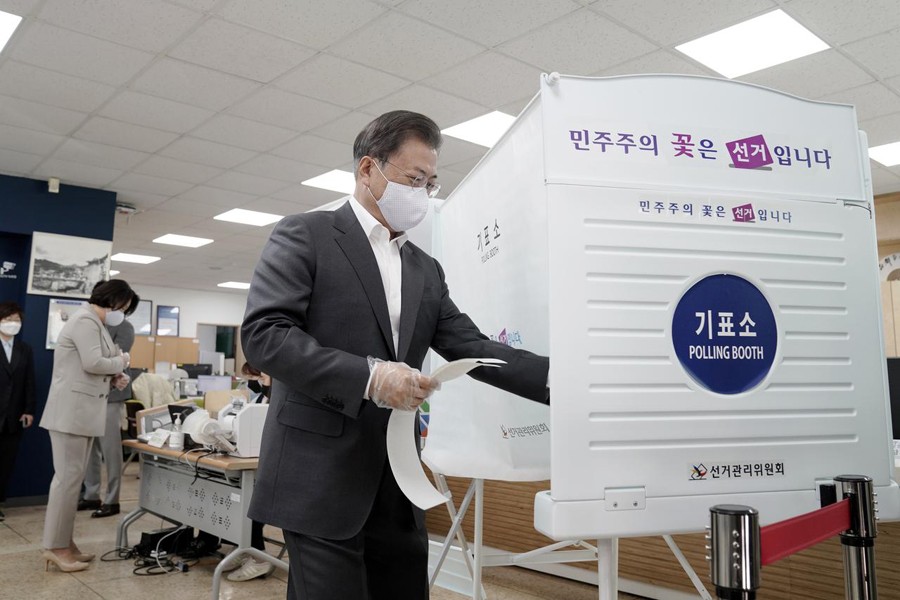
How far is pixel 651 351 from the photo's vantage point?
3.54 feet

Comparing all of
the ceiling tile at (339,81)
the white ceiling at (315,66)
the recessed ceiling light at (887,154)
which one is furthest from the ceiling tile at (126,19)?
the recessed ceiling light at (887,154)

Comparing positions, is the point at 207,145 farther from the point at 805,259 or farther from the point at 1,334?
the point at 805,259

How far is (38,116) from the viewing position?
4.85 m

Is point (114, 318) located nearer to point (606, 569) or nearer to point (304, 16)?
point (304, 16)

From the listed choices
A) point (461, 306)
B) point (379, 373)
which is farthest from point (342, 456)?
point (461, 306)

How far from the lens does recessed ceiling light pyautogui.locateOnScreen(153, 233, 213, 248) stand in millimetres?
8961

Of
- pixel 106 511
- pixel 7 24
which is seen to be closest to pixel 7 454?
pixel 106 511

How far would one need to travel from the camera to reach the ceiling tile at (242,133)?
492 centimetres

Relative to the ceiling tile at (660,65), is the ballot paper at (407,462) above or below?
below

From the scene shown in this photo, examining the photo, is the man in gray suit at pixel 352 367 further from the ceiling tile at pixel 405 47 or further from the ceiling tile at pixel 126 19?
the ceiling tile at pixel 126 19

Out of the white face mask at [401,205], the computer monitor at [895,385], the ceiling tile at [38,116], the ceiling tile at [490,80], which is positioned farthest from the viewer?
the ceiling tile at [38,116]

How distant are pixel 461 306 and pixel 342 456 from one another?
82 cm

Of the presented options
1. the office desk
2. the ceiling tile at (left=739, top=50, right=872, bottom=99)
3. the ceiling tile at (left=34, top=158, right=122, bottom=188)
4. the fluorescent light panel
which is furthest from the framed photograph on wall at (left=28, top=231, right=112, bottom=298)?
the fluorescent light panel

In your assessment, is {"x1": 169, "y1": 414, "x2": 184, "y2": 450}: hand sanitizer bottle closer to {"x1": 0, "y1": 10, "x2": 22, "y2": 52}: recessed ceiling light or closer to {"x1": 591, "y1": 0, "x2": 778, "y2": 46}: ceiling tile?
{"x1": 0, "y1": 10, "x2": 22, "y2": 52}: recessed ceiling light
